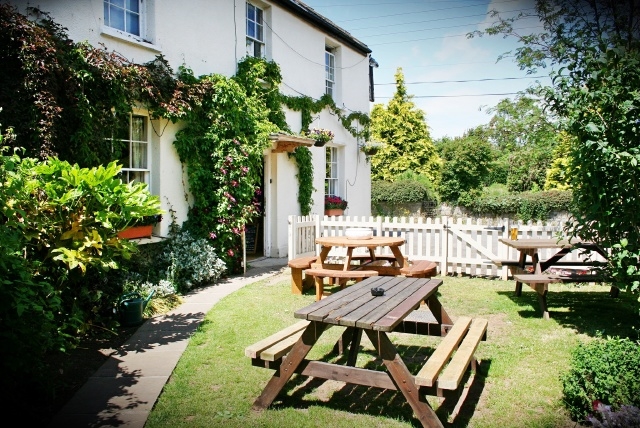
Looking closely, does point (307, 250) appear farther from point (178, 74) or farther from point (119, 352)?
point (119, 352)

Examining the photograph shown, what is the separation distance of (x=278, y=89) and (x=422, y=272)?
6.16m

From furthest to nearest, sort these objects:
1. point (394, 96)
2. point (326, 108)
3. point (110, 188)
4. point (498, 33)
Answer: point (394, 96)
point (326, 108)
point (498, 33)
point (110, 188)

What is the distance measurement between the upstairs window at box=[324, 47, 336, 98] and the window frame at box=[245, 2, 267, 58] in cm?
333

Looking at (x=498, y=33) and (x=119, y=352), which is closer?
(x=119, y=352)

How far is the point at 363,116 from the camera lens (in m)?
15.9

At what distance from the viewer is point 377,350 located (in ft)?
11.1

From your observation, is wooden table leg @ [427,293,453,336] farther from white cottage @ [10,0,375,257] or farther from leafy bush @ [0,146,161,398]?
white cottage @ [10,0,375,257]

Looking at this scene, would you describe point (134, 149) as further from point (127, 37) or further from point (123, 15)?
point (123, 15)

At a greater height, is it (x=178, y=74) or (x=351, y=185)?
(x=178, y=74)

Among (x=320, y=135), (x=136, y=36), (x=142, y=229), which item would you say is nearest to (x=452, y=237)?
(x=320, y=135)

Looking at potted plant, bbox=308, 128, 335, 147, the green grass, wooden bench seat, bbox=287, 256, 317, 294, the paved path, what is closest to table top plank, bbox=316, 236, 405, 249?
wooden bench seat, bbox=287, 256, 317, 294

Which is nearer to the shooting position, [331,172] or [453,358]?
[453,358]

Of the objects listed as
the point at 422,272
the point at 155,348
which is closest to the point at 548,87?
the point at 422,272

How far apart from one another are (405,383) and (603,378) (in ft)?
4.80
